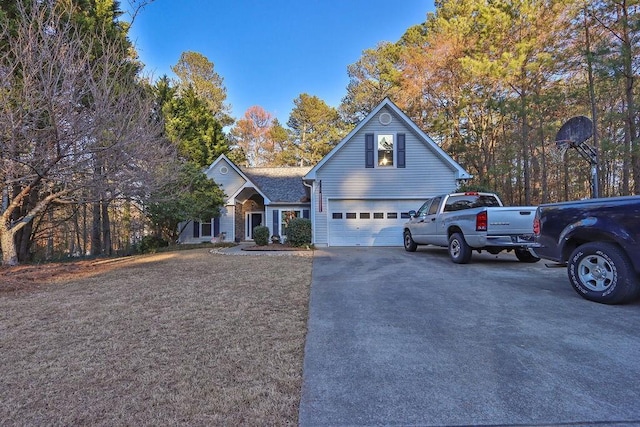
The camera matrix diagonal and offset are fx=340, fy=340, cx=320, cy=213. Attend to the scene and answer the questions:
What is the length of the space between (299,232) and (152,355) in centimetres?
1041

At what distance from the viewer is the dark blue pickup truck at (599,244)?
14.3 feet

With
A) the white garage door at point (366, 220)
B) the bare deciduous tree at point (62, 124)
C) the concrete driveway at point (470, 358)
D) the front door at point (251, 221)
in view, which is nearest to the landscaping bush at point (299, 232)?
the white garage door at point (366, 220)

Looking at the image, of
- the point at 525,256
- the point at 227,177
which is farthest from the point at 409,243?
the point at 227,177

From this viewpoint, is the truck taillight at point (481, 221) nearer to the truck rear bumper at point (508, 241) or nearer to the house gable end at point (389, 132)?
the truck rear bumper at point (508, 241)

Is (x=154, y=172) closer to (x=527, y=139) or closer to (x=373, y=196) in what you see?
(x=373, y=196)

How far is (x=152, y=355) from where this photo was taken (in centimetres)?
320

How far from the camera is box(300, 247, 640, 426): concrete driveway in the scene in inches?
89.0

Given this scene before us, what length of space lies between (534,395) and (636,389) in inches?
30.5

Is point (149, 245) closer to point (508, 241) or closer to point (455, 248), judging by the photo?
point (455, 248)

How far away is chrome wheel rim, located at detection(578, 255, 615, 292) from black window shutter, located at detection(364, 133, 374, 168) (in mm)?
10839

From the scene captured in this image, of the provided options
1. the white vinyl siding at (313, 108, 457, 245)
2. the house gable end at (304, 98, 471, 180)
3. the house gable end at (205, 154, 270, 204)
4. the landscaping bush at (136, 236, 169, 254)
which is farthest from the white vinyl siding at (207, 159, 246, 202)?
the house gable end at (304, 98, 471, 180)

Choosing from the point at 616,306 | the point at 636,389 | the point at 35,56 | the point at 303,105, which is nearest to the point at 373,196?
the point at 616,306

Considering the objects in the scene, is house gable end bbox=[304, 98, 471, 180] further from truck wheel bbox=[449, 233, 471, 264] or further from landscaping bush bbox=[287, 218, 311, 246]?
truck wheel bbox=[449, 233, 471, 264]

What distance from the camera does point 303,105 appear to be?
34344mm
